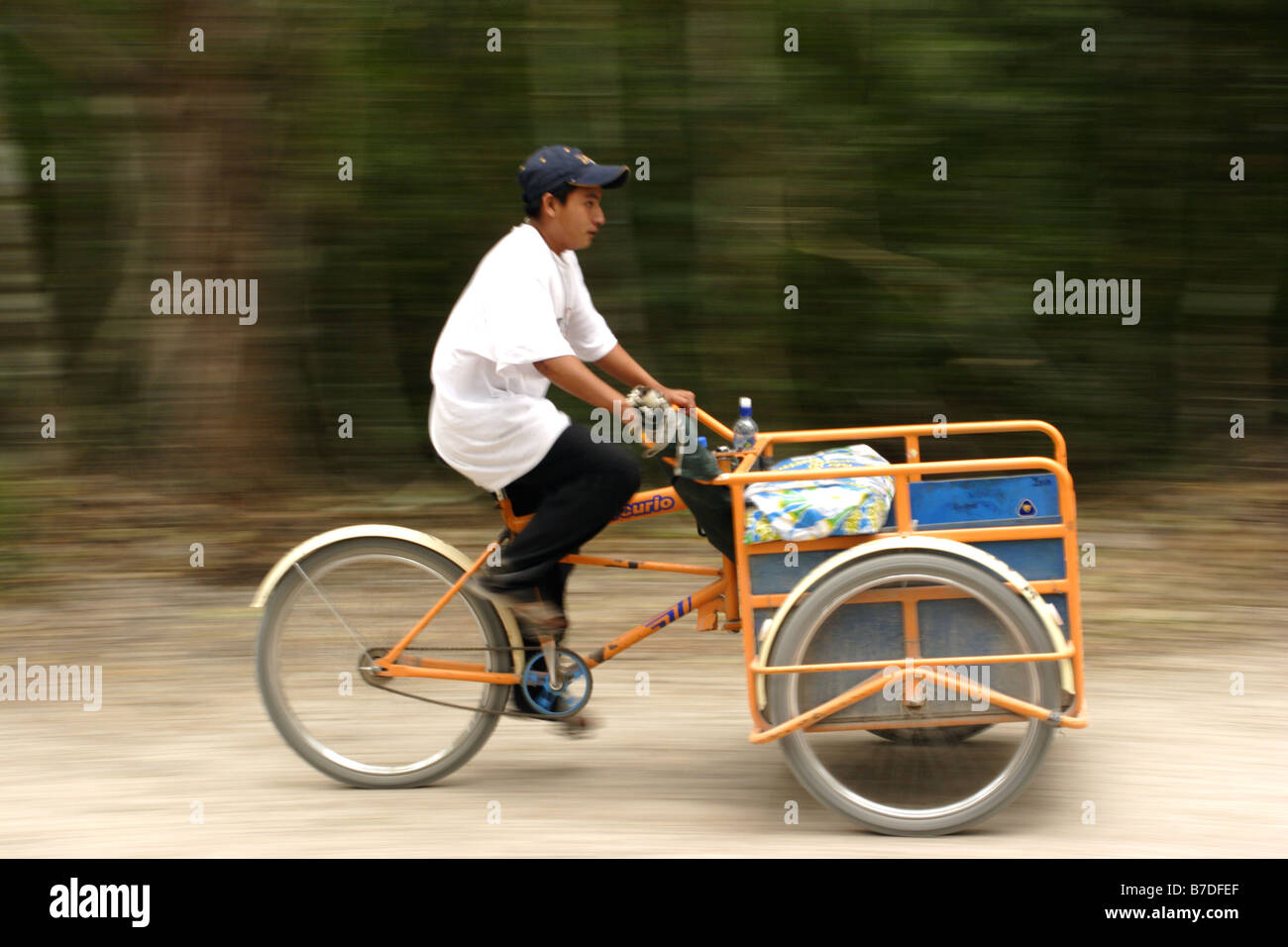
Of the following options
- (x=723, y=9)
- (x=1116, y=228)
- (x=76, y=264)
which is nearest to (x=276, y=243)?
(x=76, y=264)

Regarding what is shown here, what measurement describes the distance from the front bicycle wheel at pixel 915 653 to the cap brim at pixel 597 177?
1216 millimetres

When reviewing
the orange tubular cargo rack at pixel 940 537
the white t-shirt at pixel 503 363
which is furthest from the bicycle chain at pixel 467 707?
the orange tubular cargo rack at pixel 940 537

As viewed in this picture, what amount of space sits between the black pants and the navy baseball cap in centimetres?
67

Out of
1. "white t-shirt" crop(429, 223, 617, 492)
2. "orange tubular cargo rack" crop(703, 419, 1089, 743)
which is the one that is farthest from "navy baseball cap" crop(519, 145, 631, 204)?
"orange tubular cargo rack" crop(703, 419, 1089, 743)

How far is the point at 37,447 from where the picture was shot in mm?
7645

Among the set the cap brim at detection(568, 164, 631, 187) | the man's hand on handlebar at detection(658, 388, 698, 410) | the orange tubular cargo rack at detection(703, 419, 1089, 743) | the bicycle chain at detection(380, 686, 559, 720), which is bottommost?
the bicycle chain at detection(380, 686, 559, 720)

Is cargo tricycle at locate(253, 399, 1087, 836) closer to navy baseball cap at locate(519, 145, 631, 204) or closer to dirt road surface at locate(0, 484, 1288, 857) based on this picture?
dirt road surface at locate(0, 484, 1288, 857)

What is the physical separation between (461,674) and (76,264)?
541 centimetres

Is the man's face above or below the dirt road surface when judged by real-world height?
above

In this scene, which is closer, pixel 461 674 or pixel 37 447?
pixel 461 674

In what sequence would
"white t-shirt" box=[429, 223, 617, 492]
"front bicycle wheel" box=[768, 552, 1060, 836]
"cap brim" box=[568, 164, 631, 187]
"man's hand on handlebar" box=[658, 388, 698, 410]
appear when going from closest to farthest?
"front bicycle wheel" box=[768, 552, 1060, 836], "white t-shirt" box=[429, 223, 617, 492], "cap brim" box=[568, 164, 631, 187], "man's hand on handlebar" box=[658, 388, 698, 410]

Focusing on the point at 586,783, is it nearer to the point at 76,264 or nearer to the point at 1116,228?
the point at 1116,228

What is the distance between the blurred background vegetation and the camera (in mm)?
7379

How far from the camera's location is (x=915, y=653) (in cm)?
372
